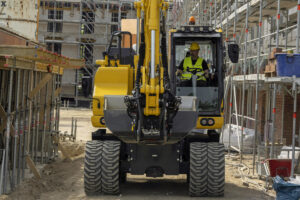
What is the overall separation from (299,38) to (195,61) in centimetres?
207

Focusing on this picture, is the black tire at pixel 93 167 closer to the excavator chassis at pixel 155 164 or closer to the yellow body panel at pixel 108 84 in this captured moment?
the excavator chassis at pixel 155 164

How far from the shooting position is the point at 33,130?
11117mm

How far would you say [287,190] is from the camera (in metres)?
7.09

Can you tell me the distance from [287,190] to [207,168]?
1481 millimetres

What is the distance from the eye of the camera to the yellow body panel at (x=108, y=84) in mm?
8250

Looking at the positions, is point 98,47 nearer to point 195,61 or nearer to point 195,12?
point 195,12

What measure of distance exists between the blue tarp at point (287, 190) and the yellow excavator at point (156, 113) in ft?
3.80

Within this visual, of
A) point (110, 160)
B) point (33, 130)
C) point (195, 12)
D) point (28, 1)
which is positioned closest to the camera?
point (110, 160)

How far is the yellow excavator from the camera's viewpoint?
735cm

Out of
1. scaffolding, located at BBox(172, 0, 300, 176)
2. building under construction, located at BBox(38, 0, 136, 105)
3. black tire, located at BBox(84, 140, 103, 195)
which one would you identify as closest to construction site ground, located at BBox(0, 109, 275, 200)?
black tire, located at BBox(84, 140, 103, 195)

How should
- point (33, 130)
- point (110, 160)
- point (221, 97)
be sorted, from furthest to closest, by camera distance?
point (33, 130), point (221, 97), point (110, 160)

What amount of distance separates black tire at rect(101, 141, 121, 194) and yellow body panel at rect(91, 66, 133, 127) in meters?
0.51

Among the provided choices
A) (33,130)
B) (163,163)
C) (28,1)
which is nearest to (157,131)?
(163,163)

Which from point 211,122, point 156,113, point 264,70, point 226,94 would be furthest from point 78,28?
point 156,113
